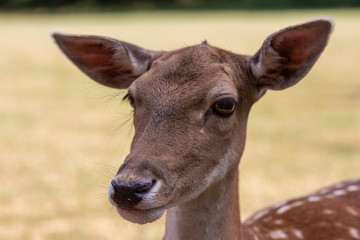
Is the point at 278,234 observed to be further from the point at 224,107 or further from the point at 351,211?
the point at 224,107

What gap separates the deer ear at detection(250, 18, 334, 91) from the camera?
10.4 ft

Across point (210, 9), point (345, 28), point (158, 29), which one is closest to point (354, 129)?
point (345, 28)

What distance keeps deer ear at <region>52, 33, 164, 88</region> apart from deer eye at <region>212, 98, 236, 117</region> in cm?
63

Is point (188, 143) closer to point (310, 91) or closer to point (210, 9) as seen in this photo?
point (310, 91)

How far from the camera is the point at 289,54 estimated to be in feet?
10.8

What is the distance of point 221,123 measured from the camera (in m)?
2.99

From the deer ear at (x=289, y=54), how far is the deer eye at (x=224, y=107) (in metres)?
0.34

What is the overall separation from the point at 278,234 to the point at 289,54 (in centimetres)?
110

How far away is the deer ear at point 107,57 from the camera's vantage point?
11.2 ft

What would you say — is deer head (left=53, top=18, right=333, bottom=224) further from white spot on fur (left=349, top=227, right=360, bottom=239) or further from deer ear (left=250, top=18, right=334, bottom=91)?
white spot on fur (left=349, top=227, right=360, bottom=239)

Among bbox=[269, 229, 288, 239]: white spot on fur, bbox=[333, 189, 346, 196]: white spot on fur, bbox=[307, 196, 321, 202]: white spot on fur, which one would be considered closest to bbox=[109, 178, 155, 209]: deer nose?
bbox=[269, 229, 288, 239]: white spot on fur

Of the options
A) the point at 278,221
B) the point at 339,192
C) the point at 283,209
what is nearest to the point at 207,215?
the point at 278,221

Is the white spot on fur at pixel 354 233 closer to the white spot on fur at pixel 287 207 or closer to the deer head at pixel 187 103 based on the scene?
the white spot on fur at pixel 287 207

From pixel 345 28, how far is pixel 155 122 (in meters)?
25.1
